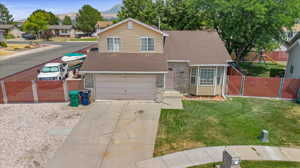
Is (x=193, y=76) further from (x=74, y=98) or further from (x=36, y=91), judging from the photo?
(x=36, y=91)

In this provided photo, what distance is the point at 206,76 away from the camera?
1639 centimetres

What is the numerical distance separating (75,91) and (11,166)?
696 centimetres

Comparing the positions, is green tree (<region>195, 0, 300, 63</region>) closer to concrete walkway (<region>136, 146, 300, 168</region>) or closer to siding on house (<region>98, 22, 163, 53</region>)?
siding on house (<region>98, 22, 163, 53</region>)

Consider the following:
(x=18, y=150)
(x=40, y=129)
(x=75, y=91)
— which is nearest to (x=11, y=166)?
(x=18, y=150)

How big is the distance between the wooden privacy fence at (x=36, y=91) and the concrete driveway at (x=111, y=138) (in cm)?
265

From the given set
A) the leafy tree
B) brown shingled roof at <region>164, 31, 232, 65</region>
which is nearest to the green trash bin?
brown shingled roof at <region>164, 31, 232, 65</region>

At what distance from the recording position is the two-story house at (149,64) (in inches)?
605

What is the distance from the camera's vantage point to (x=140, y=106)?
1471 centimetres

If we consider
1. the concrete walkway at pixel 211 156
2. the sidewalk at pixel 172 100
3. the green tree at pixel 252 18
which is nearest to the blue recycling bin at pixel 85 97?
the sidewalk at pixel 172 100

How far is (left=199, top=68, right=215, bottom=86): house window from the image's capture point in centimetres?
1622

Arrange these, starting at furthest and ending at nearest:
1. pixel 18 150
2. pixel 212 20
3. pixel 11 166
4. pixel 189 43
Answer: pixel 212 20 → pixel 189 43 → pixel 18 150 → pixel 11 166

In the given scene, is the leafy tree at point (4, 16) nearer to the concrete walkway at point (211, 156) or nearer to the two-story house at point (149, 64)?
the two-story house at point (149, 64)

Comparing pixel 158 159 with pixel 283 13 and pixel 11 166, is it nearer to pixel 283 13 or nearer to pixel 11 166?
pixel 11 166

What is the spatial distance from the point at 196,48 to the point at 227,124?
7959 mm
